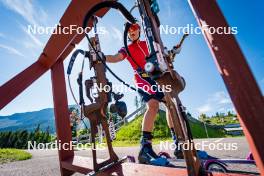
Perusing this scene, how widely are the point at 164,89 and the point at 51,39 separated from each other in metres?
1.92

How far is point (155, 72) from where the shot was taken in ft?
2.97

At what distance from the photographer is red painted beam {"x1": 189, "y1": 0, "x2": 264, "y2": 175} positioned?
688mm

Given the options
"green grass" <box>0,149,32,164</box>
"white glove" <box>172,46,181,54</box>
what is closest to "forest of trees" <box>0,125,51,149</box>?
"green grass" <box>0,149,32,164</box>

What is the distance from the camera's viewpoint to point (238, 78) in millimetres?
744

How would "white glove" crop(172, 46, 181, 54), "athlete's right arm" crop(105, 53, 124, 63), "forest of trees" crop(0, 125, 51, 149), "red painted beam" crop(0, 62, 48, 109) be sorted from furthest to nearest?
"forest of trees" crop(0, 125, 51, 149), "athlete's right arm" crop(105, 53, 124, 63), "red painted beam" crop(0, 62, 48, 109), "white glove" crop(172, 46, 181, 54)

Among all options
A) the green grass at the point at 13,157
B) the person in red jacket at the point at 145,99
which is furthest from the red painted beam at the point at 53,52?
the green grass at the point at 13,157

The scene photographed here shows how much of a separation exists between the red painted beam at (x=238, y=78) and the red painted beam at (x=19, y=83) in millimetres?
2215

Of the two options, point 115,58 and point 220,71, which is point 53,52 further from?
point 220,71

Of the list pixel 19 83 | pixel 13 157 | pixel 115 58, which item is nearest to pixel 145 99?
pixel 115 58

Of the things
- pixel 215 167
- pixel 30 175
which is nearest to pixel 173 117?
pixel 215 167

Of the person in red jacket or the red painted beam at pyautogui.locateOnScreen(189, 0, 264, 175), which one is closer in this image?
the red painted beam at pyautogui.locateOnScreen(189, 0, 264, 175)

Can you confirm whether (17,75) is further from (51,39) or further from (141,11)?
(141,11)

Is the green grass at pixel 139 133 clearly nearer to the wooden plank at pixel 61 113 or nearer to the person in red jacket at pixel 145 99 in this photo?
the wooden plank at pixel 61 113

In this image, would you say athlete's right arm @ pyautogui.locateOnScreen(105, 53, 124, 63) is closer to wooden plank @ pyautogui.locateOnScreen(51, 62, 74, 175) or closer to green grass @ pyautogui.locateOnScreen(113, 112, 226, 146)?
wooden plank @ pyautogui.locateOnScreen(51, 62, 74, 175)
